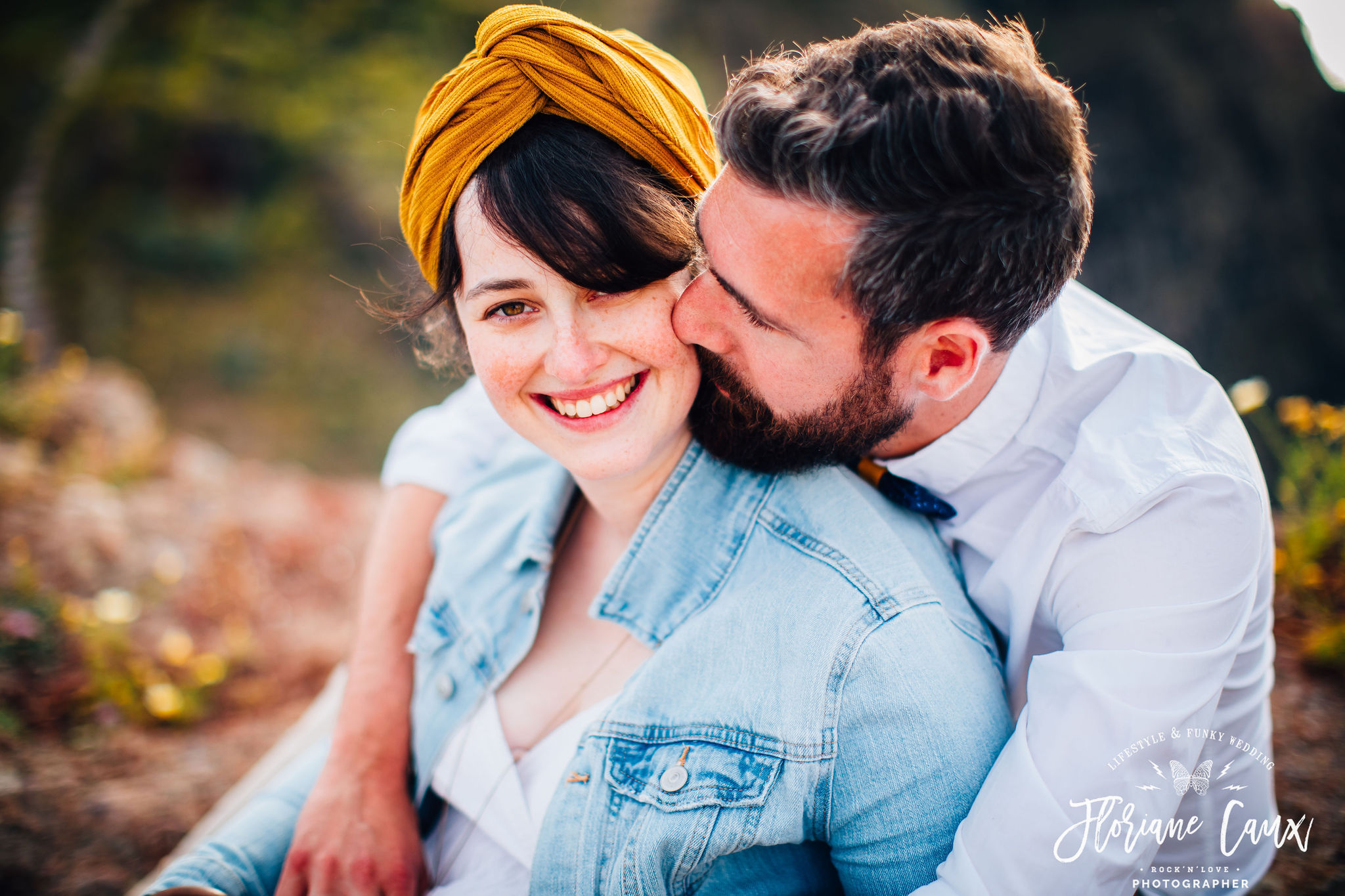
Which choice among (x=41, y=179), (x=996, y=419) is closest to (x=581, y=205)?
(x=996, y=419)

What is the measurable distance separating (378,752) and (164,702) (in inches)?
67.2

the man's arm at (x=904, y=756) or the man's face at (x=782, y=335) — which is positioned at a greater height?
the man's face at (x=782, y=335)

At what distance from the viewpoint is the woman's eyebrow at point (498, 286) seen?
1.54m

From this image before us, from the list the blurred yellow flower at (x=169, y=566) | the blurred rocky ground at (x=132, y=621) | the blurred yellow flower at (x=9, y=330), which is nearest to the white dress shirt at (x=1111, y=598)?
the blurred rocky ground at (x=132, y=621)

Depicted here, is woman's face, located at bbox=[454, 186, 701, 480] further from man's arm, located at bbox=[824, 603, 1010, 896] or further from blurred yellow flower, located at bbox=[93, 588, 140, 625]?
blurred yellow flower, located at bbox=[93, 588, 140, 625]

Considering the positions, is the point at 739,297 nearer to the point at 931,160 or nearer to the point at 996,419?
the point at 931,160

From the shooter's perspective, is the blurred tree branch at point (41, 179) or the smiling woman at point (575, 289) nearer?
the smiling woman at point (575, 289)

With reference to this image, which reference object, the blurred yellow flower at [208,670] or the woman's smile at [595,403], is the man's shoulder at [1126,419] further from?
the blurred yellow flower at [208,670]

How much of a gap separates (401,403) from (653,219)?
6.16 meters

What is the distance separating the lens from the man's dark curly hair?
1.39 meters

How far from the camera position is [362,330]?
758cm

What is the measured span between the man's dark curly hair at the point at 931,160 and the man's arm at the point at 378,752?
1504mm

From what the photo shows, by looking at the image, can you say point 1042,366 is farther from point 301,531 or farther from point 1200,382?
point 301,531

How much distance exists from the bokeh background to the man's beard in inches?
29.5
